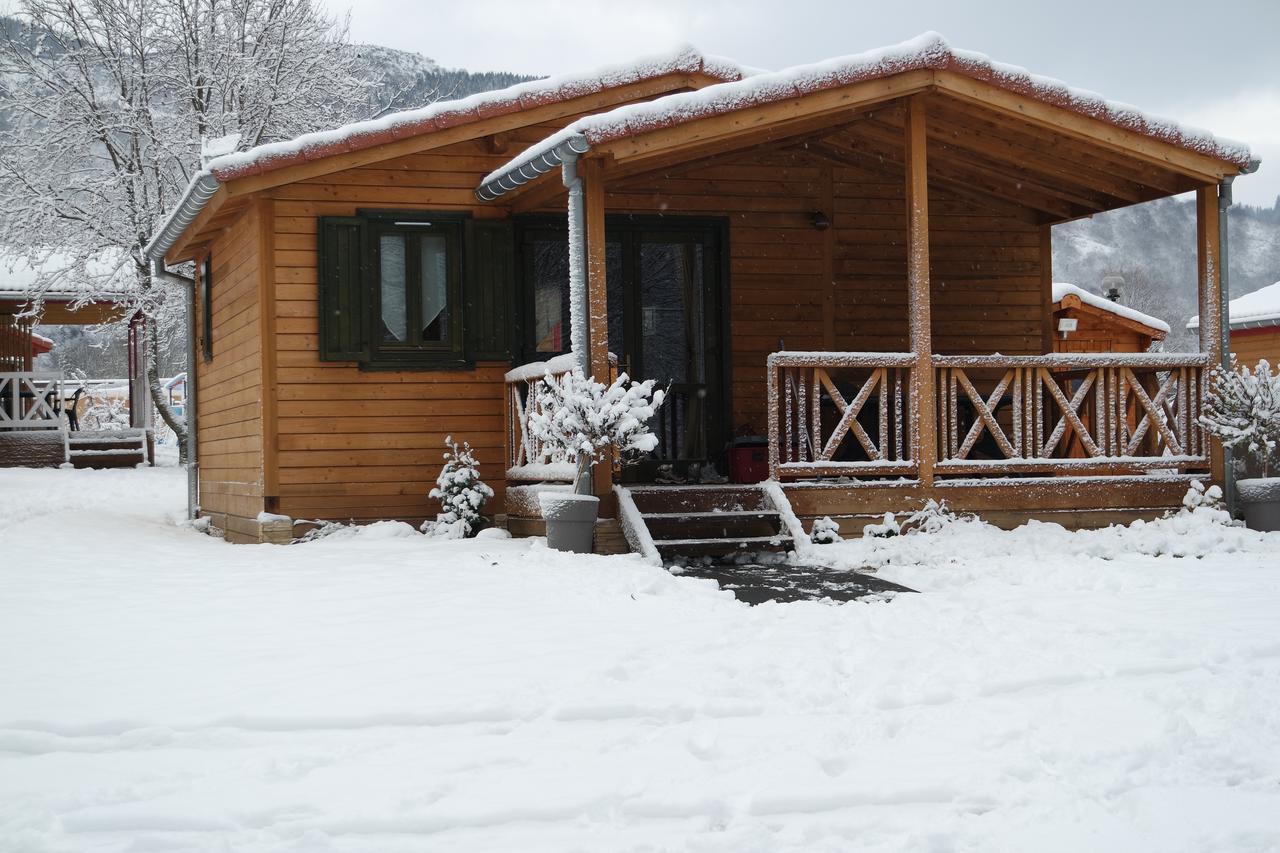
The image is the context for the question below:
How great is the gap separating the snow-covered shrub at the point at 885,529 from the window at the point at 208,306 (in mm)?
6836

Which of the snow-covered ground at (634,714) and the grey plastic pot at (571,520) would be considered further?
the grey plastic pot at (571,520)

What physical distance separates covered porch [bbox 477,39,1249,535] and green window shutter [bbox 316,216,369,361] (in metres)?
1.12

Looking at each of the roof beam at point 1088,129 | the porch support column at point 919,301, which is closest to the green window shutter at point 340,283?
the porch support column at point 919,301

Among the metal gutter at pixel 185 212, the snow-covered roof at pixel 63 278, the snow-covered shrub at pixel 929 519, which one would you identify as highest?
the snow-covered roof at pixel 63 278

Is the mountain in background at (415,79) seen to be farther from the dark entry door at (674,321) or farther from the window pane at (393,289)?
the window pane at (393,289)

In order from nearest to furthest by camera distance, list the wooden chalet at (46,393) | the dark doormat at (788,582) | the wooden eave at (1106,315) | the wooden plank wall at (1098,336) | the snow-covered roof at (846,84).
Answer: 1. the dark doormat at (788,582)
2. the snow-covered roof at (846,84)
3. the wooden eave at (1106,315)
4. the wooden plank wall at (1098,336)
5. the wooden chalet at (46,393)

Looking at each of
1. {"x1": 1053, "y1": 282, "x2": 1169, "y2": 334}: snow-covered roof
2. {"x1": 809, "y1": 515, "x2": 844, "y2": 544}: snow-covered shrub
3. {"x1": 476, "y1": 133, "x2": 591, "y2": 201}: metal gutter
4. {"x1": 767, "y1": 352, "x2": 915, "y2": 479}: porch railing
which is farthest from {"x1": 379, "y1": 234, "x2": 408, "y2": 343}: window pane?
{"x1": 1053, "y1": 282, "x2": 1169, "y2": 334}: snow-covered roof

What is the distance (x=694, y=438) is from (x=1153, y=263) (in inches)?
4077

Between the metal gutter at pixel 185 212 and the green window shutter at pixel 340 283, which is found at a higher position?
the metal gutter at pixel 185 212

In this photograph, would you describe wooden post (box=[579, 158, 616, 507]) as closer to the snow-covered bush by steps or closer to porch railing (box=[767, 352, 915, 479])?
porch railing (box=[767, 352, 915, 479])

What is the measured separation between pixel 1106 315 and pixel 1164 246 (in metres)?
100

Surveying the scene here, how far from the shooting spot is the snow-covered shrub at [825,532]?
28.4 feet

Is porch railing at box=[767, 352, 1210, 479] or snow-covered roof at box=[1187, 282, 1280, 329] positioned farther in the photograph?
snow-covered roof at box=[1187, 282, 1280, 329]

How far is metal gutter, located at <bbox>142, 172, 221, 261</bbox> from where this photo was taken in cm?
916
